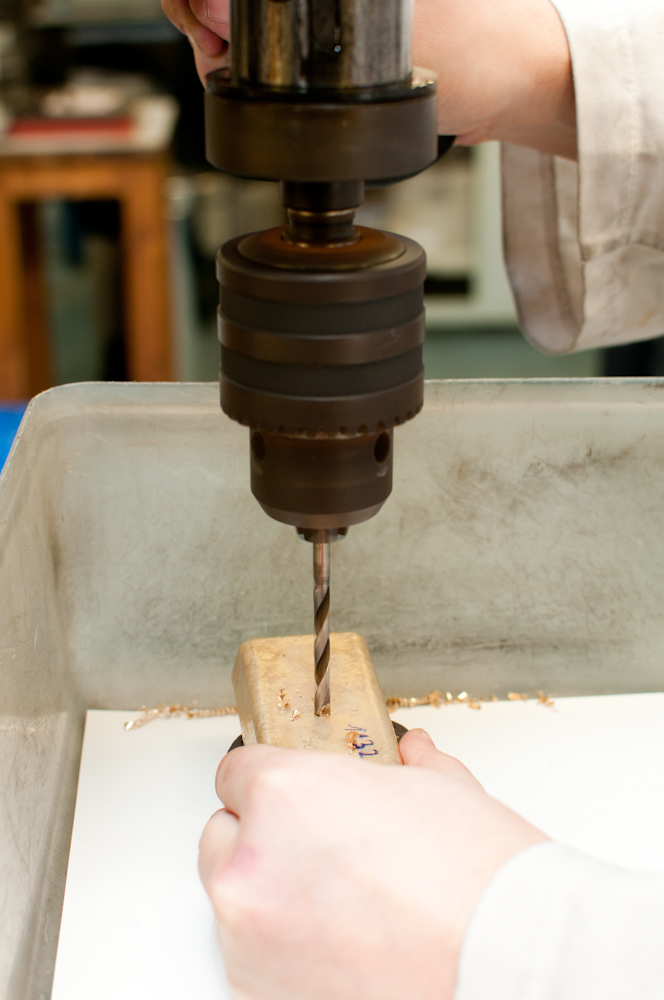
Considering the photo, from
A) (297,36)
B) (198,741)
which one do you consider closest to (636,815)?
(198,741)

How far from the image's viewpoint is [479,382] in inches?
24.5

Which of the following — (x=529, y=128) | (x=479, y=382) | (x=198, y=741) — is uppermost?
(x=529, y=128)

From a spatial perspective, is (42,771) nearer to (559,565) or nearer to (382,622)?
(382,622)

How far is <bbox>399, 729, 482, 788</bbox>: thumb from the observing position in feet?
1.52

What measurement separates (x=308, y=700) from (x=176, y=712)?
154 mm

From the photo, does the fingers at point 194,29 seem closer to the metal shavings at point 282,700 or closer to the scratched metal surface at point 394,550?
the scratched metal surface at point 394,550

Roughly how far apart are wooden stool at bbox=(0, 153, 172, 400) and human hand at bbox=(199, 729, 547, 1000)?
161cm

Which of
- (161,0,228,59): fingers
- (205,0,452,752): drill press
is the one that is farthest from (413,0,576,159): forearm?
(205,0,452,752): drill press

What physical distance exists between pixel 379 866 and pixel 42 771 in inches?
8.8

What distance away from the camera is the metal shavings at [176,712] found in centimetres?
65

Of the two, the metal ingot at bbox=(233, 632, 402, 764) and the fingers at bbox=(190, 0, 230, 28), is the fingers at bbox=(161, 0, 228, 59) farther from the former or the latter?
the metal ingot at bbox=(233, 632, 402, 764)

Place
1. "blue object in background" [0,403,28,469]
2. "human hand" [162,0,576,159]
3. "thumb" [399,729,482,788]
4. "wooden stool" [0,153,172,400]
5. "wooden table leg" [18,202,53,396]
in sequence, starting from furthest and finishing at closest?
"wooden table leg" [18,202,53,396] → "wooden stool" [0,153,172,400] → "blue object in background" [0,403,28,469] → "human hand" [162,0,576,159] → "thumb" [399,729,482,788]

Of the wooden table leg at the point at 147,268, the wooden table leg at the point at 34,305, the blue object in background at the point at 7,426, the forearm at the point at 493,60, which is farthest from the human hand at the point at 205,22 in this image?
the wooden table leg at the point at 34,305

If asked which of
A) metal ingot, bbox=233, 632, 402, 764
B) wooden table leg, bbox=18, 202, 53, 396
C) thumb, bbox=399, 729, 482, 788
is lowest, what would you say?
wooden table leg, bbox=18, 202, 53, 396
